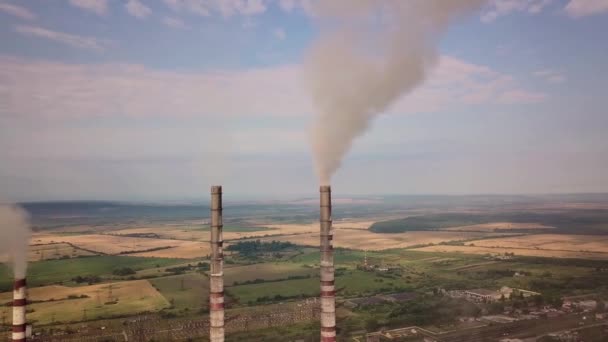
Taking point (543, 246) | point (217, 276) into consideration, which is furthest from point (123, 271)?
point (543, 246)

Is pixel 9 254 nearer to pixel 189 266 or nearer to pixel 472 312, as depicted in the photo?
pixel 472 312

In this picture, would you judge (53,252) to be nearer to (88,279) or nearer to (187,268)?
(88,279)

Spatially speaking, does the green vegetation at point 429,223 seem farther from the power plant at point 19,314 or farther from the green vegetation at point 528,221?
the power plant at point 19,314

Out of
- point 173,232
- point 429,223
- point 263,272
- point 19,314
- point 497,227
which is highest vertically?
point 19,314

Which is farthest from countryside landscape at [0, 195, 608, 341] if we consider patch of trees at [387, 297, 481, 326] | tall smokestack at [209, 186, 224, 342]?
tall smokestack at [209, 186, 224, 342]

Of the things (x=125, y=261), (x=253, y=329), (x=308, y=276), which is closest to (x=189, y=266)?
(x=125, y=261)

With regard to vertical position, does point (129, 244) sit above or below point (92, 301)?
above

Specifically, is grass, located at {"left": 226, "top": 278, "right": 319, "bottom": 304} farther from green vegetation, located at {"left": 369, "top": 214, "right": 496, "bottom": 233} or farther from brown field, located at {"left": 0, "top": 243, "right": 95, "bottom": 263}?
green vegetation, located at {"left": 369, "top": 214, "right": 496, "bottom": 233}
